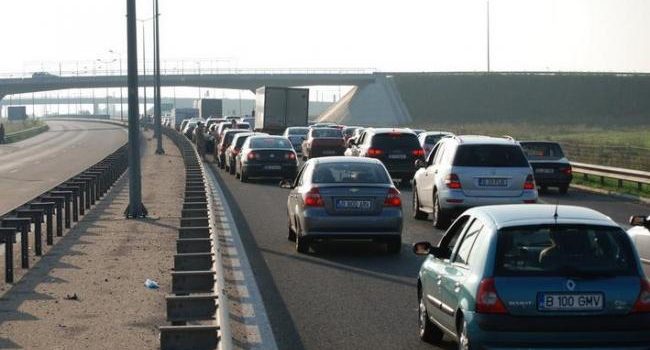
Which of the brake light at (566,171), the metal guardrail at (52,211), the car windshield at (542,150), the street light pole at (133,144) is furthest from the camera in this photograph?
the car windshield at (542,150)

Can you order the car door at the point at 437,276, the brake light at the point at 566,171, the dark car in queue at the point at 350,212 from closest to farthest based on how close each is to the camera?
the car door at the point at 437,276 < the dark car in queue at the point at 350,212 < the brake light at the point at 566,171

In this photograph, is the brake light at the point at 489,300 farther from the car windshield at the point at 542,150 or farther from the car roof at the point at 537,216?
the car windshield at the point at 542,150

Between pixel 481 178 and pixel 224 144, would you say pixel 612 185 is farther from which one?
pixel 224 144

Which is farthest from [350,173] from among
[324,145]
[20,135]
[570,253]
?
[20,135]

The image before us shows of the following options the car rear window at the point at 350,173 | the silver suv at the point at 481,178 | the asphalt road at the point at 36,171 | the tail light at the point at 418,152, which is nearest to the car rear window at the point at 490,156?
the silver suv at the point at 481,178

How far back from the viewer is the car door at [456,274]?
892 cm

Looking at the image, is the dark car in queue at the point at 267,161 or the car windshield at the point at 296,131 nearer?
the dark car in queue at the point at 267,161

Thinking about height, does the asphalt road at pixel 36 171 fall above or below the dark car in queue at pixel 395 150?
below

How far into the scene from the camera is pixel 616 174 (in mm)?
33625

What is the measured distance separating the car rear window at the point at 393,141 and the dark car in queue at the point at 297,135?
74.9 ft

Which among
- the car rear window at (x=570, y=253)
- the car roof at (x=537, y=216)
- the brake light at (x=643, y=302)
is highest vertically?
the car roof at (x=537, y=216)

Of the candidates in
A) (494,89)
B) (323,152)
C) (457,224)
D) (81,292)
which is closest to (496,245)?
(457,224)

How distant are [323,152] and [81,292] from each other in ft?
116

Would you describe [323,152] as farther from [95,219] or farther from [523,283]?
[523,283]
